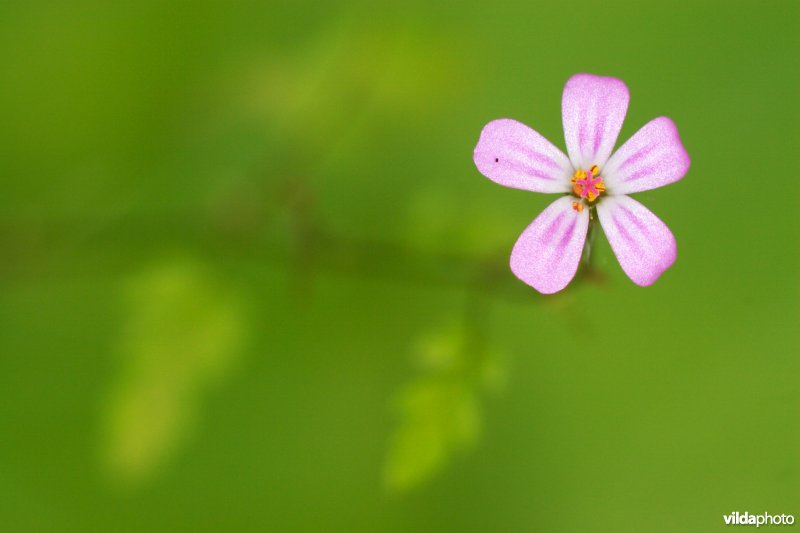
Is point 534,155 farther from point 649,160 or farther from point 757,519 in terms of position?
point 757,519

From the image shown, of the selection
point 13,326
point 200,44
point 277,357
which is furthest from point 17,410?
point 200,44

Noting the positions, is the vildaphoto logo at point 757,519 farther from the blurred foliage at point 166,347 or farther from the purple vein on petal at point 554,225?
the blurred foliage at point 166,347

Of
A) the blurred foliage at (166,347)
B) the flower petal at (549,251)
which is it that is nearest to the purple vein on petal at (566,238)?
the flower petal at (549,251)

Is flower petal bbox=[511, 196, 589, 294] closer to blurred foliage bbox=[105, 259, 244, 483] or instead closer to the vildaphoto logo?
blurred foliage bbox=[105, 259, 244, 483]

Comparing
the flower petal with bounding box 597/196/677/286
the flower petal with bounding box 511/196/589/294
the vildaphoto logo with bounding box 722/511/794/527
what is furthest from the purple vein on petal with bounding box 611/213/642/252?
the vildaphoto logo with bounding box 722/511/794/527

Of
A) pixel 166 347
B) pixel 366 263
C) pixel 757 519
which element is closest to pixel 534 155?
pixel 366 263

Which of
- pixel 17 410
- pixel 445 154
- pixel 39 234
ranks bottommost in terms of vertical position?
pixel 17 410

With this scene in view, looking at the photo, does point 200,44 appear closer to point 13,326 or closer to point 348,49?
point 348,49
